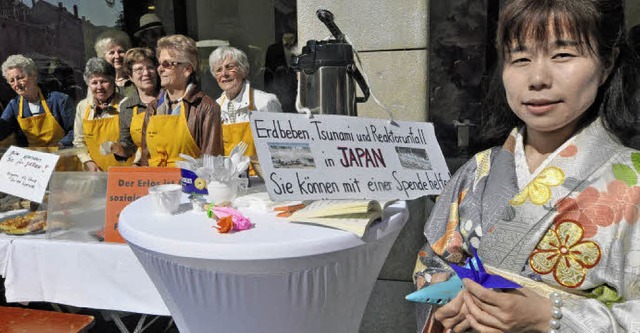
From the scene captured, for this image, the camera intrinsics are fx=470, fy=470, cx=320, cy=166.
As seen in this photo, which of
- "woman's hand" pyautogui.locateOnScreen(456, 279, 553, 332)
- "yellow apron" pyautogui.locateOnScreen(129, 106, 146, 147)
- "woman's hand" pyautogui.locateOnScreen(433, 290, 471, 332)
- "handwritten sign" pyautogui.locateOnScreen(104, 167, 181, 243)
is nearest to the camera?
"woman's hand" pyautogui.locateOnScreen(456, 279, 553, 332)

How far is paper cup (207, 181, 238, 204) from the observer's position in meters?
1.50

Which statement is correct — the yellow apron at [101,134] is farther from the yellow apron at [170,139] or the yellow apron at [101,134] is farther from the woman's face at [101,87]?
the yellow apron at [170,139]

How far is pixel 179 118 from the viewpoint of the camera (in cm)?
257

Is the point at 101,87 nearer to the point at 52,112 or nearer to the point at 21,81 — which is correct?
the point at 52,112

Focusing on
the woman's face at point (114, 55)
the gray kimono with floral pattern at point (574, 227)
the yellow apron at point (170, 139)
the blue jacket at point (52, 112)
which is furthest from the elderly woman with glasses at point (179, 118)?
the gray kimono with floral pattern at point (574, 227)

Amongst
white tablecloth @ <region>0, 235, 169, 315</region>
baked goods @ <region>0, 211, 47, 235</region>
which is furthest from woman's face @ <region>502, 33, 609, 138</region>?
baked goods @ <region>0, 211, 47, 235</region>

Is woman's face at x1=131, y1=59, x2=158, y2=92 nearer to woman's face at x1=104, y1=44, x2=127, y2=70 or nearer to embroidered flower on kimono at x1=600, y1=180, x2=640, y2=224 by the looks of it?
woman's face at x1=104, y1=44, x2=127, y2=70

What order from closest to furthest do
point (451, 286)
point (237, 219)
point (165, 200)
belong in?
point (451, 286), point (237, 219), point (165, 200)

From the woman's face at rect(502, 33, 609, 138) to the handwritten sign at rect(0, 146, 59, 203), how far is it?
218 cm

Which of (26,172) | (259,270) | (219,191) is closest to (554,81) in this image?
(259,270)

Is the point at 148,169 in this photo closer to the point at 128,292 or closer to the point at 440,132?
the point at 128,292

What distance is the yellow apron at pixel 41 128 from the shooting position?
378cm

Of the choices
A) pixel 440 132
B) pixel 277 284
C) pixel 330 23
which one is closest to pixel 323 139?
pixel 277 284

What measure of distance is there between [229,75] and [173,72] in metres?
0.71
